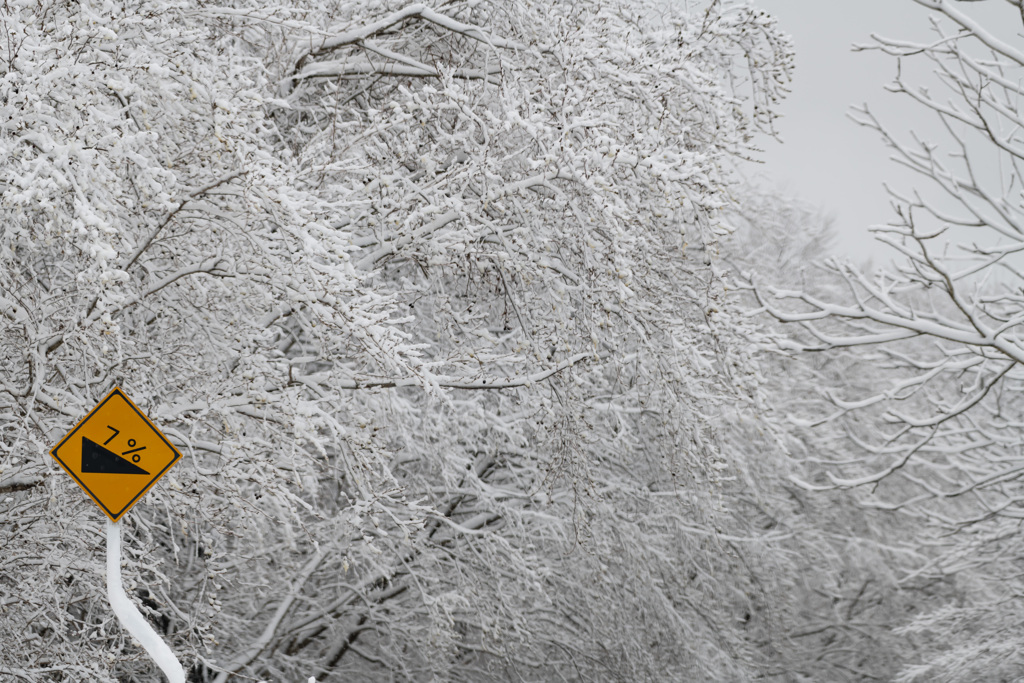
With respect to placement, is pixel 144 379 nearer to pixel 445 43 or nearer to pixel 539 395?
pixel 539 395

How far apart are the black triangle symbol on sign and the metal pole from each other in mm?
221

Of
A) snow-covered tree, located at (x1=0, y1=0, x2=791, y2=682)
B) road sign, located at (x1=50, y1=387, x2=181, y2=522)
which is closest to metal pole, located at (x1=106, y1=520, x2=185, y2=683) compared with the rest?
road sign, located at (x1=50, y1=387, x2=181, y2=522)

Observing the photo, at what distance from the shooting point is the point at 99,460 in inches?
171

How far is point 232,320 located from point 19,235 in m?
1.31

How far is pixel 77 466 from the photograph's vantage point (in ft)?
14.1

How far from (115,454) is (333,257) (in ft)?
4.36

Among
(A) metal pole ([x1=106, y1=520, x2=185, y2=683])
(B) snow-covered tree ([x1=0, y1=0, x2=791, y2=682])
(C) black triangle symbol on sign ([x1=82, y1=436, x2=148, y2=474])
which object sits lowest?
(A) metal pole ([x1=106, y1=520, x2=185, y2=683])

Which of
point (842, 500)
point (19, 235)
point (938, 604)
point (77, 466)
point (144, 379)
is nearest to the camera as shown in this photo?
point (77, 466)

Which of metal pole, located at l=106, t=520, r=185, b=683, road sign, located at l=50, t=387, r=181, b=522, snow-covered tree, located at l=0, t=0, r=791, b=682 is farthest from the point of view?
snow-covered tree, located at l=0, t=0, r=791, b=682

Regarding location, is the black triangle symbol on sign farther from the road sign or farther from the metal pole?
the metal pole

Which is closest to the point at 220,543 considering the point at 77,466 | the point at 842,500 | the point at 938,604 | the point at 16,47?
the point at 77,466

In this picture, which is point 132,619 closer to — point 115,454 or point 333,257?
point 115,454

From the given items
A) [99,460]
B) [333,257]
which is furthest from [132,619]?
[333,257]

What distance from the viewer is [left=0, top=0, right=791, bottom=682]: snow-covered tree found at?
5.27 m
